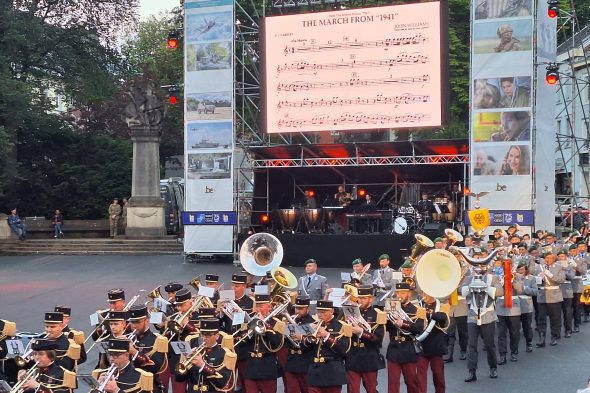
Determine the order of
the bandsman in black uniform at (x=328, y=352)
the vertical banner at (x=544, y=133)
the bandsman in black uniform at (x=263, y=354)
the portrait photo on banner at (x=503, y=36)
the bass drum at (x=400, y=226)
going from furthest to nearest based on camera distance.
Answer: the bass drum at (x=400, y=226) < the vertical banner at (x=544, y=133) < the portrait photo on banner at (x=503, y=36) < the bandsman in black uniform at (x=263, y=354) < the bandsman in black uniform at (x=328, y=352)

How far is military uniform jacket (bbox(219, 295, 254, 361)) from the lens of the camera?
10211mm

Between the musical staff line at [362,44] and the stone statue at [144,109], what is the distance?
32.2 feet

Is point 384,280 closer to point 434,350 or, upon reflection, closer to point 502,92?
point 434,350

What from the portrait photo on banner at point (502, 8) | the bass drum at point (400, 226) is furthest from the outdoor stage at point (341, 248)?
the portrait photo on banner at point (502, 8)

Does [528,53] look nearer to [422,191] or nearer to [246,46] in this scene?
[422,191]

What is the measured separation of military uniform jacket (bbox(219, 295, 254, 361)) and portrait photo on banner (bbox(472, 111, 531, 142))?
1433 centimetres

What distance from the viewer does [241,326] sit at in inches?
400

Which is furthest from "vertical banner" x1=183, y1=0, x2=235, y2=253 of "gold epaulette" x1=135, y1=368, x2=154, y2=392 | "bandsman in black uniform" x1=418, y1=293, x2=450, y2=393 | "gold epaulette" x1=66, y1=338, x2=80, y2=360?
"gold epaulette" x1=135, y1=368, x2=154, y2=392

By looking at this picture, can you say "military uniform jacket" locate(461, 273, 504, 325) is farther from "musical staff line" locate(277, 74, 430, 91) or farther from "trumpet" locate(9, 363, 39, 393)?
"musical staff line" locate(277, 74, 430, 91)

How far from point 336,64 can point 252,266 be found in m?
10.6

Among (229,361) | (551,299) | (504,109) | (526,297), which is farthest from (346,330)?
(504,109)

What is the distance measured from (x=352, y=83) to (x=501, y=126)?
4.90m

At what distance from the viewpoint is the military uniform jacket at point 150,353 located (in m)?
8.83

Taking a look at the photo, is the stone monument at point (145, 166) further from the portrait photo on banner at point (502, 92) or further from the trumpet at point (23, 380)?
the trumpet at point (23, 380)
